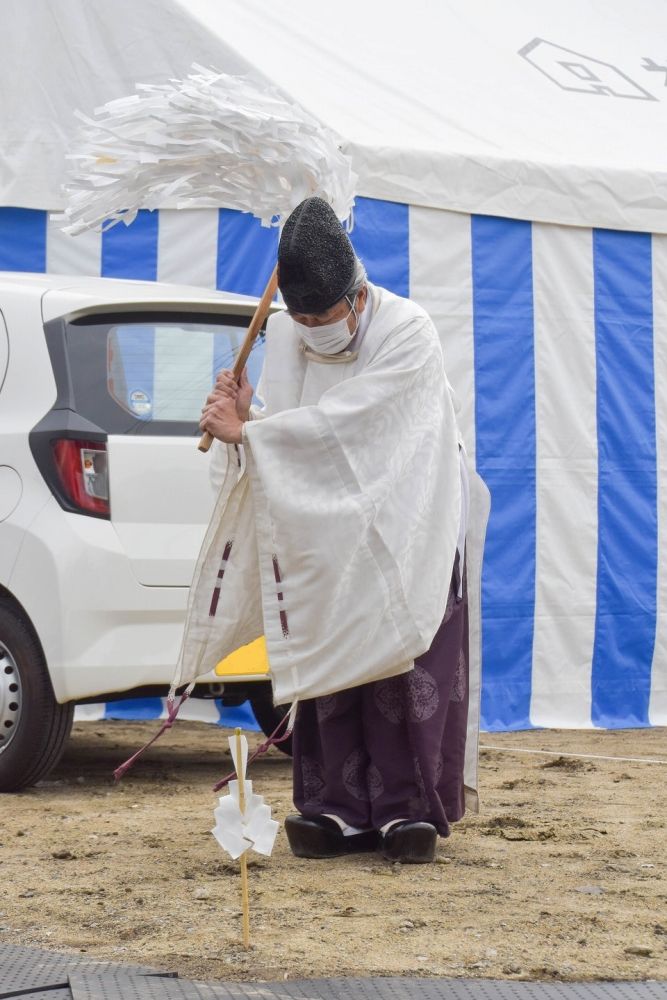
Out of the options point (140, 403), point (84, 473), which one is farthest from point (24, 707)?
point (140, 403)

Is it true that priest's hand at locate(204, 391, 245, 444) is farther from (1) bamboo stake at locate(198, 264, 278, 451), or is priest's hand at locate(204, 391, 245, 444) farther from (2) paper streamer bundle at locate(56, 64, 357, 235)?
(2) paper streamer bundle at locate(56, 64, 357, 235)

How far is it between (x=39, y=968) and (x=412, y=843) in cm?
115

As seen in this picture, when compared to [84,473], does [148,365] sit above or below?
above

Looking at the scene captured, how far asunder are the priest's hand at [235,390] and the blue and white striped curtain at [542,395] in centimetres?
303

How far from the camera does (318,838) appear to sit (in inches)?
140

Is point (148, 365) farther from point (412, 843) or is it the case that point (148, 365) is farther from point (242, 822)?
point (242, 822)

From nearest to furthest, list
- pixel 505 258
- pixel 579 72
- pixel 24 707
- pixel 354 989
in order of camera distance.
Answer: pixel 354 989
pixel 24 707
pixel 505 258
pixel 579 72

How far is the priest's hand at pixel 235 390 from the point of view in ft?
10.8

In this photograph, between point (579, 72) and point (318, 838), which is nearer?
point (318, 838)

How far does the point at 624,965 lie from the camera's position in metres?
2.61

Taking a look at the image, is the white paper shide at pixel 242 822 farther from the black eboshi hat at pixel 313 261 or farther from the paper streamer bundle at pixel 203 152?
the paper streamer bundle at pixel 203 152

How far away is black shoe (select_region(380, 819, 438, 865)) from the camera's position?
136 inches

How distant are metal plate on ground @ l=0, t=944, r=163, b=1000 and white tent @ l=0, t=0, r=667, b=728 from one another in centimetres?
394

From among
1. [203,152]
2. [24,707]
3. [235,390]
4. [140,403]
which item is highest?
[203,152]
